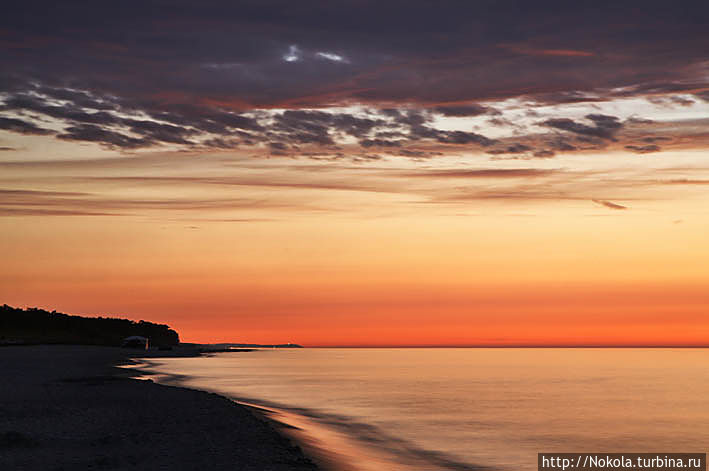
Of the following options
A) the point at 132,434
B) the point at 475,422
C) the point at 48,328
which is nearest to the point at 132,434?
the point at 132,434

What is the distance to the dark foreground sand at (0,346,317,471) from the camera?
19.3 meters

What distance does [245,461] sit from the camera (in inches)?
798

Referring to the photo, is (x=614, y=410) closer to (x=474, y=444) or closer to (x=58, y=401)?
(x=474, y=444)

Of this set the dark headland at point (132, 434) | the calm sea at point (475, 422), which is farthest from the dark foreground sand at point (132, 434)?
the calm sea at point (475, 422)

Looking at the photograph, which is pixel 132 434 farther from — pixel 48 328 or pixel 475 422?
pixel 48 328

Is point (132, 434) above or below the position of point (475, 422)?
above

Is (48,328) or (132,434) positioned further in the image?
(48,328)

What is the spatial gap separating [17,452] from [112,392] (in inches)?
816

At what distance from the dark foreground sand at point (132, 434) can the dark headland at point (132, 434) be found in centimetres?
3

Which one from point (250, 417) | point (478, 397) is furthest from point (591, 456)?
point (478, 397)

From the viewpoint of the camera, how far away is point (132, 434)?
23.6 meters

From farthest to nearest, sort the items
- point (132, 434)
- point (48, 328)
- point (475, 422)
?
point (48, 328), point (475, 422), point (132, 434)

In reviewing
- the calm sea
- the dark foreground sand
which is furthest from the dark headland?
the calm sea

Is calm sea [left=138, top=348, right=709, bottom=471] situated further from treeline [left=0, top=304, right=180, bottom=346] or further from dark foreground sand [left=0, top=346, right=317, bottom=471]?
treeline [left=0, top=304, right=180, bottom=346]
